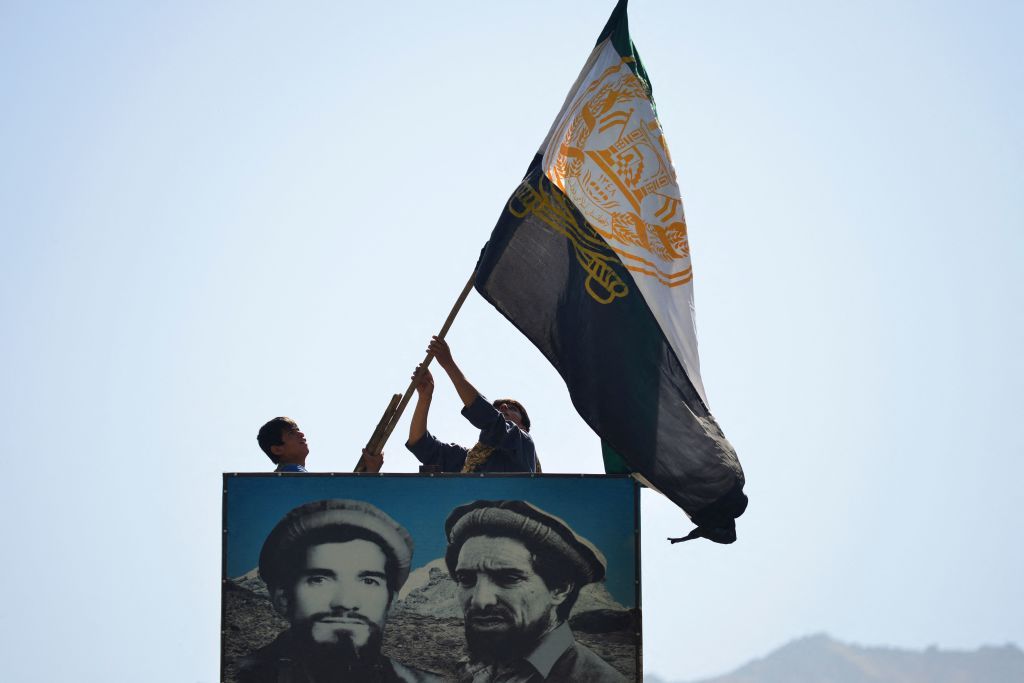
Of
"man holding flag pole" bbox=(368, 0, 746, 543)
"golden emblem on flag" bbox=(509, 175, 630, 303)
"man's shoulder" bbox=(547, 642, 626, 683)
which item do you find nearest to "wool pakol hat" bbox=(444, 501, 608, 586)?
"man's shoulder" bbox=(547, 642, 626, 683)

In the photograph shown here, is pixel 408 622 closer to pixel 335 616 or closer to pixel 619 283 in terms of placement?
pixel 335 616

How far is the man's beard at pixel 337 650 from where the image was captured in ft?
47.9

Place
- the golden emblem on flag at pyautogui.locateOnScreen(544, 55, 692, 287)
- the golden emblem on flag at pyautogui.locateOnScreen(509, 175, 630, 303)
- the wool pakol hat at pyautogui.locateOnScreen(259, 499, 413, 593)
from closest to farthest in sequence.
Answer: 1. the wool pakol hat at pyautogui.locateOnScreen(259, 499, 413, 593)
2. the golden emblem on flag at pyautogui.locateOnScreen(509, 175, 630, 303)
3. the golden emblem on flag at pyautogui.locateOnScreen(544, 55, 692, 287)

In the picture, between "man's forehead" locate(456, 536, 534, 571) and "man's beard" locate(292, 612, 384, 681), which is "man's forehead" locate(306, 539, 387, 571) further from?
"man's forehead" locate(456, 536, 534, 571)

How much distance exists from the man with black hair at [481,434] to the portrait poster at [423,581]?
74 centimetres

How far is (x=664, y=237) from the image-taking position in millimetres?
17203

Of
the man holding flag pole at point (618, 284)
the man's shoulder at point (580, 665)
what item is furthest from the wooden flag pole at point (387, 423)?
the man's shoulder at point (580, 665)

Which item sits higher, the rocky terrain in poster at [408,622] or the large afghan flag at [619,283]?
the large afghan flag at [619,283]

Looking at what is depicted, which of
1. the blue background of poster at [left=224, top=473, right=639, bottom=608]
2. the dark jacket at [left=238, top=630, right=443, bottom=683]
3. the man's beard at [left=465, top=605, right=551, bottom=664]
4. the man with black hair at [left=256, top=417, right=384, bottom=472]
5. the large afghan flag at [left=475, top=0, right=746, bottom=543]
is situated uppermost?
the large afghan flag at [left=475, top=0, right=746, bottom=543]

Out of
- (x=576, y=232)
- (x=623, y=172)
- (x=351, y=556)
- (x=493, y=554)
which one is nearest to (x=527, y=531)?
(x=493, y=554)

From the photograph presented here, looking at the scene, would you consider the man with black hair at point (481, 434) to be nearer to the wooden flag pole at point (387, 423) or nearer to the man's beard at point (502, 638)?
the wooden flag pole at point (387, 423)

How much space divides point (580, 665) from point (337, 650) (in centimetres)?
186

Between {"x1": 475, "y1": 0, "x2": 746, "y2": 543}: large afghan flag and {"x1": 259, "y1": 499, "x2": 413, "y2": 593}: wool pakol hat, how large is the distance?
2288mm

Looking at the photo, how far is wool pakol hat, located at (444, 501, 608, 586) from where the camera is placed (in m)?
14.8
